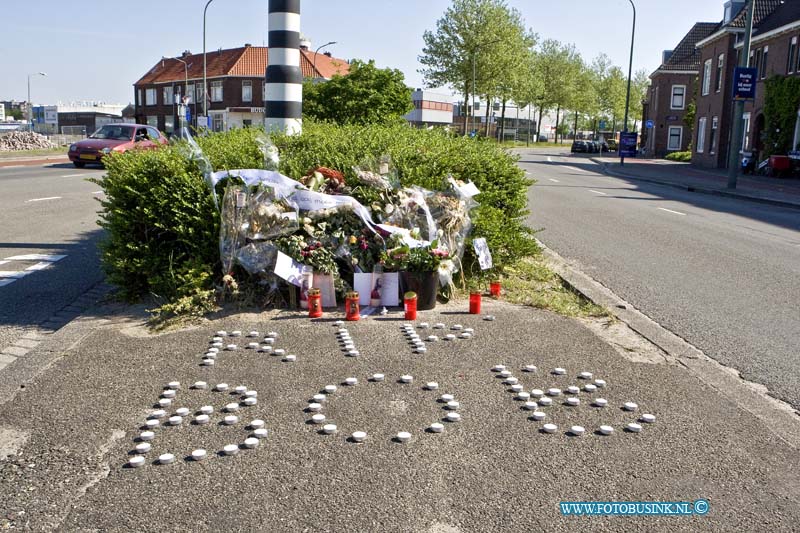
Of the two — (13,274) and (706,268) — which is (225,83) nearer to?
(13,274)

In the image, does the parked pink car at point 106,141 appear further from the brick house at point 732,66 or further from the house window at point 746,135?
the house window at point 746,135

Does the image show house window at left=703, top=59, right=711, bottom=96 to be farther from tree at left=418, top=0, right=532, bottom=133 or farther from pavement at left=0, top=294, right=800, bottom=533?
pavement at left=0, top=294, right=800, bottom=533

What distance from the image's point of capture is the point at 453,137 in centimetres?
944

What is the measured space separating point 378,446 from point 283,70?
6870 millimetres

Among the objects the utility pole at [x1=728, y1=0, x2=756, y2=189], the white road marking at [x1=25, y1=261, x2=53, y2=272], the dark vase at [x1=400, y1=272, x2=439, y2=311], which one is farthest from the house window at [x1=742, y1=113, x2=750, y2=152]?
the white road marking at [x1=25, y1=261, x2=53, y2=272]

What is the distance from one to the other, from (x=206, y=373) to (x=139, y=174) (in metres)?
2.61

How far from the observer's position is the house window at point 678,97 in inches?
2479

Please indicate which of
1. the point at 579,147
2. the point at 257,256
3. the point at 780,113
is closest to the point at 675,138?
the point at 579,147

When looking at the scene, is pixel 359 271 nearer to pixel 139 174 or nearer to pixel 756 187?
pixel 139 174

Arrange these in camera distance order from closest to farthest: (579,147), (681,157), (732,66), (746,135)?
(746,135) < (732,66) < (681,157) < (579,147)

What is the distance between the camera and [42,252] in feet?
31.2

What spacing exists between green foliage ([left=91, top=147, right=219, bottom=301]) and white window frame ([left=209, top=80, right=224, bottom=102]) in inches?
2904

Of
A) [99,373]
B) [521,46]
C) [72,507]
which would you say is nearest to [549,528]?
[72,507]

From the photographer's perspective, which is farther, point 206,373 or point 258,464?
point 206,373
